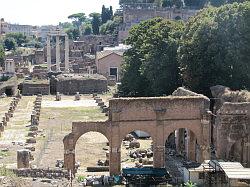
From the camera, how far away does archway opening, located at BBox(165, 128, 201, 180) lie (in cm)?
3462

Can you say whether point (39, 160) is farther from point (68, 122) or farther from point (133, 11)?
point (133, 11)

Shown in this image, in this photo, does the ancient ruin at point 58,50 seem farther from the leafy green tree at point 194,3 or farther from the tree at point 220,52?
the tree at point 220,52

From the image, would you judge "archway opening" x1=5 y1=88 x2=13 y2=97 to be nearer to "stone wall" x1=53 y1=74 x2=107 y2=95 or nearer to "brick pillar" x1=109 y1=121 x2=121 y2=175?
"stone wall" x1=53 y1=74 x2=107 y2=95

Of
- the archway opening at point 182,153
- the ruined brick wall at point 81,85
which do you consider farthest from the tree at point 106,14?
the archway opening at point 182,153

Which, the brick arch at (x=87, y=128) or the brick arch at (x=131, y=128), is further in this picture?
the brick arch at (x=131, y=128)

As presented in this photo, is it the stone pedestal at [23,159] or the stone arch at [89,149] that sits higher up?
the stone pedestal at [23,159]

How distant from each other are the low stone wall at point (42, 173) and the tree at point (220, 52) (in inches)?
616

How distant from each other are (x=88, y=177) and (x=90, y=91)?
49050mm

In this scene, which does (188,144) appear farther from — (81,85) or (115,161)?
(81,85)

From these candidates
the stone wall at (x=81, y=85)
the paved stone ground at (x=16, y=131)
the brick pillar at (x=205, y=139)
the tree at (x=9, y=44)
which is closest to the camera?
the brick pillar at (x=205, y=139)

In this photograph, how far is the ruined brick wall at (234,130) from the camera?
111ft

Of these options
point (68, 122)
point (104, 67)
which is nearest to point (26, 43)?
point (104, 67)

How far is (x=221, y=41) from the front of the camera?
4194cm

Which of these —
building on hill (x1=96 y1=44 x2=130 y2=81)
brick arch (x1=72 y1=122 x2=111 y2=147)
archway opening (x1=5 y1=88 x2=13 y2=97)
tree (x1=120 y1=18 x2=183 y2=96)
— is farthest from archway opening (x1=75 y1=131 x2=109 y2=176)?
building on hill (x1=96 y1=44 x2=130 y2=81)
